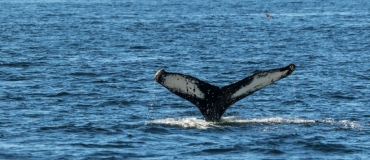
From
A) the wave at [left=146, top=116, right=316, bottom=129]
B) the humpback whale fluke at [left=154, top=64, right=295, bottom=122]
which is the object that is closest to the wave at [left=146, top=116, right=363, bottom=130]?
the wave at [left=146, top=116, right=316, bottom=129]

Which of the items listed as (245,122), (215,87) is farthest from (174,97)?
(215,87)

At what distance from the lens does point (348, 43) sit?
41.1 meters

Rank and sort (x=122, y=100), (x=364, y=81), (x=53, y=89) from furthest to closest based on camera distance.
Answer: (x=364, y=81) → (x=53, y=89) → (x=122, y=100)

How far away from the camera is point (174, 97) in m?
23.6

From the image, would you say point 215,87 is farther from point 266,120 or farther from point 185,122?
point 266,120

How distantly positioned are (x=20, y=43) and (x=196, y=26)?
17.9 metres

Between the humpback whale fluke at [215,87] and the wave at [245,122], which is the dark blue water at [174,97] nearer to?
the wave at [245,122]

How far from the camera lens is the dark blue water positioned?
15.7 meters

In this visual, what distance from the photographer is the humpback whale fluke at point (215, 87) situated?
15.5 m

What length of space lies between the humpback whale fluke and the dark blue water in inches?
27.1

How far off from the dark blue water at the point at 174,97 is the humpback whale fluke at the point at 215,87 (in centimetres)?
69

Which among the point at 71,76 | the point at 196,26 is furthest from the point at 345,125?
the point at 196,26

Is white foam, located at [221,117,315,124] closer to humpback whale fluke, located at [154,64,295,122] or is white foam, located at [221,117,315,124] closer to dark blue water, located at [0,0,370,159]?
dark blue water, located at [0,0,370,159]

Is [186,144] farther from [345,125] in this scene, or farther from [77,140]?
[345,125]
